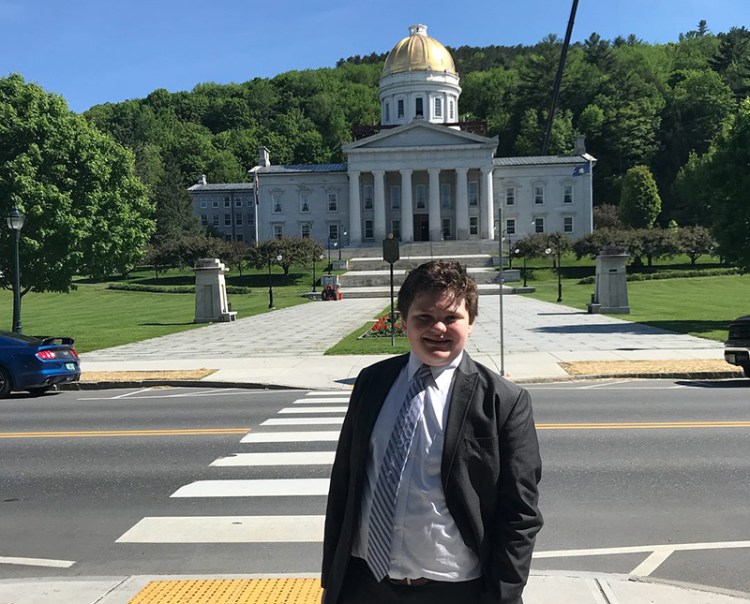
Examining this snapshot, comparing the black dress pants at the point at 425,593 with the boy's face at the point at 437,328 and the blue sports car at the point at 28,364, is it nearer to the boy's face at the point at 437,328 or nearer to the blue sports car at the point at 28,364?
the boy's face at the point at 437,328

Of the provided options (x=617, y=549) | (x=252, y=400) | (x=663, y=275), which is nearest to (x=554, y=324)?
(x=252, y=400)

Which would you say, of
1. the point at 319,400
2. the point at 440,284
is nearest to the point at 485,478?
the point at 440,284

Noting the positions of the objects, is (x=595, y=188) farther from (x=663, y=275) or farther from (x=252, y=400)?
(x=252, y=400)

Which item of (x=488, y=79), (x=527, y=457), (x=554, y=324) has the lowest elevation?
(x=554, y=324)

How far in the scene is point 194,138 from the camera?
484 feet

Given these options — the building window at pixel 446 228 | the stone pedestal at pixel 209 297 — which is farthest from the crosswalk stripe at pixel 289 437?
the building window at pixel 446 228

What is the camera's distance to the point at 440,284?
340 cm

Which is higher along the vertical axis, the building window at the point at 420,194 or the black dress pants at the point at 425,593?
the building window at the point at 420,194

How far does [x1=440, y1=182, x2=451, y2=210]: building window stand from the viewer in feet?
358

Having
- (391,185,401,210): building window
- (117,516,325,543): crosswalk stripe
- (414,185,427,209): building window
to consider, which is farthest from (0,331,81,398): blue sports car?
(391,185,401,210): building window

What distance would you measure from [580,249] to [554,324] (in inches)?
1902

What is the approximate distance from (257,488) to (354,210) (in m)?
97.5

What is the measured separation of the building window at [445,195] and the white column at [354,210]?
1235 cm

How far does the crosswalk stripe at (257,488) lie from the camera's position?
8.20 meters
